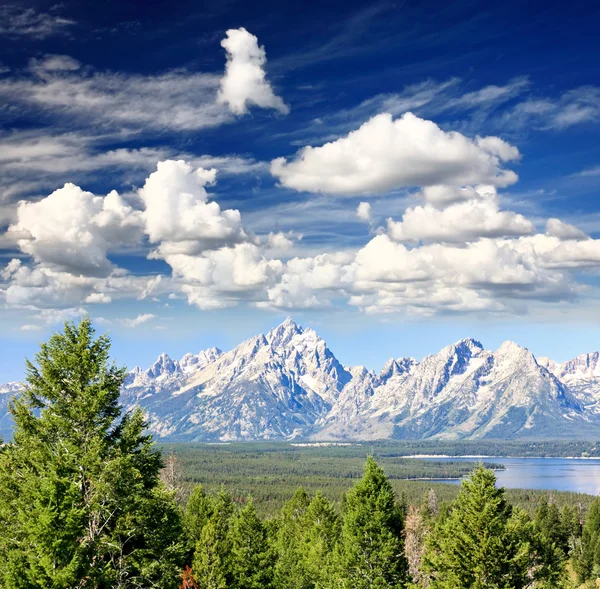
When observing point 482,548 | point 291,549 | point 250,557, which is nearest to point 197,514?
point 291,549

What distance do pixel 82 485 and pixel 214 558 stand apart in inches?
1069

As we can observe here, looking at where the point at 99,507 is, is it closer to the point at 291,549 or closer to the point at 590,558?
the point at 291,549

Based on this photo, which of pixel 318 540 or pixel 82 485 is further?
pixel 318 540

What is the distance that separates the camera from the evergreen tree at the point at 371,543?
1582 inches

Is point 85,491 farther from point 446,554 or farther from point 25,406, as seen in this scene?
point 446,554

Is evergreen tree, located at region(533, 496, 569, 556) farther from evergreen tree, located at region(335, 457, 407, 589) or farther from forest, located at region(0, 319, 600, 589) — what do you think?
forest, located at region(0, 319, 600, 589)

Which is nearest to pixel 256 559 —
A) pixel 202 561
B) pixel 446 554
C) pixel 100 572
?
pixel 202 561

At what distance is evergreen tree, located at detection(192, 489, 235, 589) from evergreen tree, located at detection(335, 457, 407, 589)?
49.3ft

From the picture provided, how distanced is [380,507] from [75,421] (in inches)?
809

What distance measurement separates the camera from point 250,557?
54562 mm

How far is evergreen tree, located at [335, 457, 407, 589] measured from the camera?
4019 centimetres

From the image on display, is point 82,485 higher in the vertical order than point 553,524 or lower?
higher

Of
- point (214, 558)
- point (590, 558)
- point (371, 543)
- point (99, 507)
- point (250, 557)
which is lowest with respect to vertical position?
point (590, 558)

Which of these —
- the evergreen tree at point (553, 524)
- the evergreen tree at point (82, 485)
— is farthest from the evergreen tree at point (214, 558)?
the evergreen tree at point (553, 524)
